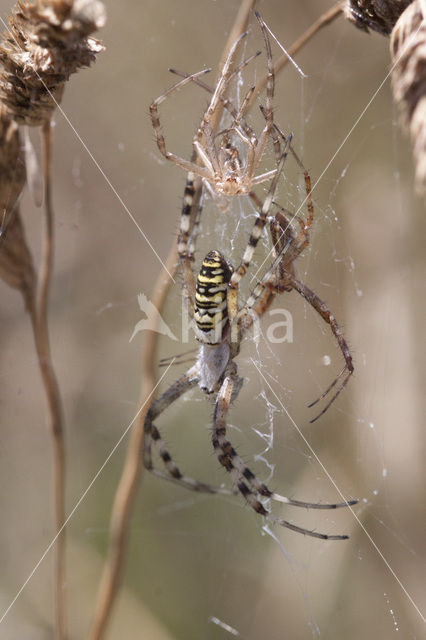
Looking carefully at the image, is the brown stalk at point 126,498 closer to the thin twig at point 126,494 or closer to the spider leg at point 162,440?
the thin twig at point 126,494

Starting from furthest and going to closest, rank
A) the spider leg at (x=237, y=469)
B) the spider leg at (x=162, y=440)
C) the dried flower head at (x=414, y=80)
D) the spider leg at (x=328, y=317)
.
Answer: the spider leg at (x=162, y=440) < the spider leg at (x=237, y=469) < the spider leg at (x=328, y=317) < the dried flower head at (x=414, y=80)

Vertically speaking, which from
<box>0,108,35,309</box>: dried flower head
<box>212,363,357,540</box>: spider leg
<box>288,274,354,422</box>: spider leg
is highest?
<box>0,108,35,309</box>: dried flower head

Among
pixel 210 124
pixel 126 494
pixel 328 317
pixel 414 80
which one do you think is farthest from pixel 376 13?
pixel 126 494

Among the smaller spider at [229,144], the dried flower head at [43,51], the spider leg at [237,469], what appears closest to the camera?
the dried flower head at [43,51]

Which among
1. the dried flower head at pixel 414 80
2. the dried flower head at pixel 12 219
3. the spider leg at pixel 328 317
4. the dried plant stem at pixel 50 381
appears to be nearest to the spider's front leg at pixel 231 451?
the spider leg at pixel 328 317

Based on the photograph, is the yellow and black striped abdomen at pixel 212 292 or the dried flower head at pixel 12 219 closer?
the dried flower head at pixel 12 219

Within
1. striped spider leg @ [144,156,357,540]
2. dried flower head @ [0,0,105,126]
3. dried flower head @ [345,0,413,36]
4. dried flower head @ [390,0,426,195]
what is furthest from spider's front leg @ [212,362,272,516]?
dried flower head @ [390,0,426,195]

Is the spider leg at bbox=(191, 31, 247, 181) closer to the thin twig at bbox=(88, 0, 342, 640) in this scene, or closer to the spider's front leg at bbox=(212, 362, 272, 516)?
the thin twig at bbox=(88, 0, 342, 640)

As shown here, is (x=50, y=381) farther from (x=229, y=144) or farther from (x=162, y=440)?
(x=229, y=144)
